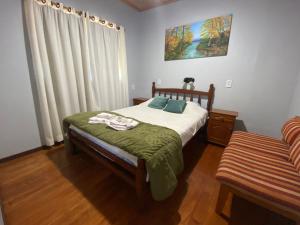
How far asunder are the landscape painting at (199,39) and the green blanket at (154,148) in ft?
6.20

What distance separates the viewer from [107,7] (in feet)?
8.79

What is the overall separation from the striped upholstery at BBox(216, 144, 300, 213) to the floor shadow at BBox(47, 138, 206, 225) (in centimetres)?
58

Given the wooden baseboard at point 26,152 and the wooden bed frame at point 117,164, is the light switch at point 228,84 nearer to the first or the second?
the wooden bed frame at point 117,164

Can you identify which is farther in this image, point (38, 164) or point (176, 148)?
point (38, 164)

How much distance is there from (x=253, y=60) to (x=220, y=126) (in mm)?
1166

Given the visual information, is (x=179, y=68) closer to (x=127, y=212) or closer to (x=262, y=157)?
(x=262, y=157)

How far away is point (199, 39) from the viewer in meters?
2.58

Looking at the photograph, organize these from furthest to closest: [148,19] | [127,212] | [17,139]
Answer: [148,19] → [17,139] → [127,212]

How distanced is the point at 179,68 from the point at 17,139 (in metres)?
2.97

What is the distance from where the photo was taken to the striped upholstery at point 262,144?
1.36 meters

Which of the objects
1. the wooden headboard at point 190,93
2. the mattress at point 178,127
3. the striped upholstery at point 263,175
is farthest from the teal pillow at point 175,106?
the striped upholstery at point 263,175

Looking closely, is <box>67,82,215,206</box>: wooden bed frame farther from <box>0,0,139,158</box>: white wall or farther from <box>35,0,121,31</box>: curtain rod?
<box>35,0,121,31</box>: curtain rod

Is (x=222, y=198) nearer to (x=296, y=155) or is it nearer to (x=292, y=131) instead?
(x=296, y=155)

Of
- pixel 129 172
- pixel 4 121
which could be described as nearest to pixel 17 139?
pixel 4 121
